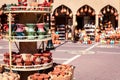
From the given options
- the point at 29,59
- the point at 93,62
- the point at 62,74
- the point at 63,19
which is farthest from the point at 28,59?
the point at 63,19

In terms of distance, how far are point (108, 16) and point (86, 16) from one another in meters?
2.04

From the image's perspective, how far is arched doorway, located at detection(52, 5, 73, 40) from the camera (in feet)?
92.6

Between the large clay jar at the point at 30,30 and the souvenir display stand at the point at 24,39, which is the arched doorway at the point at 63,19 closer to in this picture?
the souvenir display stand at the point at 24,39

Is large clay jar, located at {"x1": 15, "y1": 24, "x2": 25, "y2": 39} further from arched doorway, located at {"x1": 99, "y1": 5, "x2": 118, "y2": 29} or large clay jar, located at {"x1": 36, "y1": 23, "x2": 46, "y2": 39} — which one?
arched doorway, located at {"x1": 99, "y1": 5, "x2": 118, "y2": 29}

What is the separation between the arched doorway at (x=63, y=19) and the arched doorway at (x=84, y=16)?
88cm

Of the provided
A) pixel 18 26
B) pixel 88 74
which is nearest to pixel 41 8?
pixel 18 26

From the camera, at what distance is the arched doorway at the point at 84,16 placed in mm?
27984

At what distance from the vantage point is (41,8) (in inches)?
341

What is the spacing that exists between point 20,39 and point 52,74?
1280 millimetres

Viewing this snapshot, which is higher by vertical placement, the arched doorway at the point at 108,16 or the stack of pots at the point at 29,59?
the arched doorway at the point at 108,16

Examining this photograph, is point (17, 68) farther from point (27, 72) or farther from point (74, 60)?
point (74, 60)

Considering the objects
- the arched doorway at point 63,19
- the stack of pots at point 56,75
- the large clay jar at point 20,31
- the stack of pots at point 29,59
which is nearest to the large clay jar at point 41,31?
the large clay jar at point 20,31

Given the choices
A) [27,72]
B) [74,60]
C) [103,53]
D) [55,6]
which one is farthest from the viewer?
[55,6]

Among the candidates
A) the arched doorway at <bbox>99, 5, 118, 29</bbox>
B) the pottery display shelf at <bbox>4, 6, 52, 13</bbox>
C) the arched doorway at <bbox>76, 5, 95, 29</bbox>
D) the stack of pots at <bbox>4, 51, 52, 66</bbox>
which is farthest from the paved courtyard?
Answer: the arched doorway at <bbox>76, 5, 95, 29</bbox>
